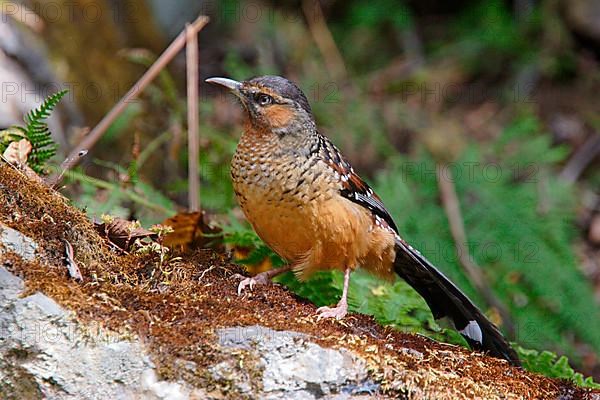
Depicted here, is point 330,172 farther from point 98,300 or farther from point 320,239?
point 98,300

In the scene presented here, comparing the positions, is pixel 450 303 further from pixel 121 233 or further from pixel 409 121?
pixel 409 121

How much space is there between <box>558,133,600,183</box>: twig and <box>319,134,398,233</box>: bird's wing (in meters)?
5.31

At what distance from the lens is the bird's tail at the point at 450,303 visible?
371cm

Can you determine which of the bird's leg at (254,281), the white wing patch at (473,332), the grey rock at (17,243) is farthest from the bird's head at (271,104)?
the grey rock at (17,243)

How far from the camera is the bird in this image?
374 cm

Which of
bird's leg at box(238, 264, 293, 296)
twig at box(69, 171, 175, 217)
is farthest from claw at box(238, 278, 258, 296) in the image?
twig at box(69, 171, 175, 217)

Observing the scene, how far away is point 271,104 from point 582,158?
607 centimetres

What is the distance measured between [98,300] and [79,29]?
207 inches

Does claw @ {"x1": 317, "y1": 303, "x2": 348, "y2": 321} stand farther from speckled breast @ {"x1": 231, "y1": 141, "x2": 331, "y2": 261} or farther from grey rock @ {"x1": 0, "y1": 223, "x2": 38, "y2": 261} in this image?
grey rock @ {"x1": 0, "y1": 223, "x2": 38, "y2": 261}

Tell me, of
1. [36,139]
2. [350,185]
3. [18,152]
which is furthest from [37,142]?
[350,185]

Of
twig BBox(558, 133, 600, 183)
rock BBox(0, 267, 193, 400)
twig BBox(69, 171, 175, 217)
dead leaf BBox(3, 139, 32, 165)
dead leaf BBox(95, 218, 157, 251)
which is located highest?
twig BBox(558, 133, 600, 183)

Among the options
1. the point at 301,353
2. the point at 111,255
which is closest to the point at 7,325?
the point at 111,255

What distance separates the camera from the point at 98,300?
2.83m

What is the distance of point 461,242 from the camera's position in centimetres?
596
